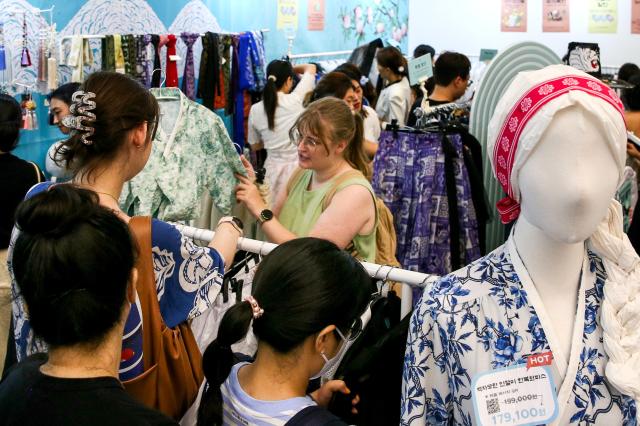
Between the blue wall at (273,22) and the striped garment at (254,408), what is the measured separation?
13.3 ft

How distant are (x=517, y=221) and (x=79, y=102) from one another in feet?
3.35

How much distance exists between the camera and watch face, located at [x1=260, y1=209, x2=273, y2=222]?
2.51 metres

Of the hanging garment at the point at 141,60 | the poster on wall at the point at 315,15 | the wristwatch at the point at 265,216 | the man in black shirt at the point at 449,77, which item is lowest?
the wristwatch at the point at 265,216

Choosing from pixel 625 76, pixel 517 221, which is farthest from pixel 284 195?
pixel 625 76

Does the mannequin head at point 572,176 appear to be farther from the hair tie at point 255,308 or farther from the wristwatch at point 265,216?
the wristwatch at point 265,216

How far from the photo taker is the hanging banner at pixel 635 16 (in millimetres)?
7195

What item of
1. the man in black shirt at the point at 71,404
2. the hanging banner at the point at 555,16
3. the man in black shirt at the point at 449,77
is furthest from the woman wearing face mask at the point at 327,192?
the hanging banner at the point at 555,16

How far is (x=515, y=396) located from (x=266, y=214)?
1.35 m

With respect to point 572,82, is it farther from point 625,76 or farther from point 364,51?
point 364,51

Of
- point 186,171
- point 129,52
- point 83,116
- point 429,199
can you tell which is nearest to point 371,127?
point 429,199

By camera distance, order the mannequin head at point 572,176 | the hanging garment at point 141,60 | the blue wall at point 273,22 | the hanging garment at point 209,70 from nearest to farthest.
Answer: the mannequin head at point 572,176
the blue wall at point 273,22
the hanging garment at point 141,60
the hanging garment at point 209,70

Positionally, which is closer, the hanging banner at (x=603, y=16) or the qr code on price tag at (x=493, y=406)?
the qr code on price tag at (x=493, y=406)

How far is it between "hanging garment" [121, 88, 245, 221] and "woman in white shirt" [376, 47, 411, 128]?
267 centimetres

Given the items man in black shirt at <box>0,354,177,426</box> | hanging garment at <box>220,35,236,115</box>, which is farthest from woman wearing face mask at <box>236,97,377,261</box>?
hanging garment at <box>220,35,236,115</box>
